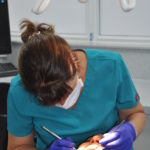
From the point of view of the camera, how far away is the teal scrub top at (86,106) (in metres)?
1.04

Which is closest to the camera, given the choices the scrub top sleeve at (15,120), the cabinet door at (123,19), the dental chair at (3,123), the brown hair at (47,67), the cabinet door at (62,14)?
the brown hair at (47,67)

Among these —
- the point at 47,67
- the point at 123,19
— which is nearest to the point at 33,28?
the point at 47,67

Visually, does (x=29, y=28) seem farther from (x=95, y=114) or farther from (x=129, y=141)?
(x=129, y=141)

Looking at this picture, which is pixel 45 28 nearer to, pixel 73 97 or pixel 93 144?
pixel 73 97

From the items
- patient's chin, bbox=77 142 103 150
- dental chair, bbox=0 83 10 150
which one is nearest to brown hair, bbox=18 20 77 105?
patient's chin, bbox=77 142 103 150

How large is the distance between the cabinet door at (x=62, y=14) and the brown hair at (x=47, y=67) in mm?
963

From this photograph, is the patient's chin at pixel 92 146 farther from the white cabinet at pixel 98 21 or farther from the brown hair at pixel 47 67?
the white cabinet at pixel 98 21

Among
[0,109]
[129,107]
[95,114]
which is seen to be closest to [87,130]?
[95,114]

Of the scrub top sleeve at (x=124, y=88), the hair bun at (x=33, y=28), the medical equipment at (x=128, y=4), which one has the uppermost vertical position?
the medical equipment at (x=128, y=4)

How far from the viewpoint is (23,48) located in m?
0.86

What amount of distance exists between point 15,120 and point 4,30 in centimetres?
87

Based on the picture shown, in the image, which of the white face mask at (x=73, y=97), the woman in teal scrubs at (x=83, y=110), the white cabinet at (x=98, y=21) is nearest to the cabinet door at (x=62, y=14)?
the white cabinet at (x=98, y=21)

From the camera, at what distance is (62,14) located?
1.85 m

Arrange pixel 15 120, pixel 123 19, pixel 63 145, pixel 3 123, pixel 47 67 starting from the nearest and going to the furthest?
pixel 47 67
pixel 63 145
pixel 15 120
pixel 3 123
pixel 123 19
